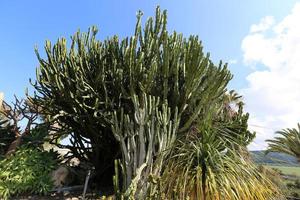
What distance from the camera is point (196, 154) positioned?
700 cm

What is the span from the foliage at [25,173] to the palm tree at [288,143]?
36.4 feet

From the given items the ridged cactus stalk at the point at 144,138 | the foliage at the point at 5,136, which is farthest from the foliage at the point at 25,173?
the ridged cactus stalk at the point at 144,138

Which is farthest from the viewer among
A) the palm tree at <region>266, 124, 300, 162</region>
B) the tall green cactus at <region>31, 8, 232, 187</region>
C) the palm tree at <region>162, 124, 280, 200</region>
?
the palm tree at <region>266, 124, 300, 162</region>

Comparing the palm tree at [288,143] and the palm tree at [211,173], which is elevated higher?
the palm tree at [288,143]

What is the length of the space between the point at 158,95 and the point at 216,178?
220 cm

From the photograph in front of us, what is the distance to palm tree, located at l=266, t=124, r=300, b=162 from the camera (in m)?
15.8

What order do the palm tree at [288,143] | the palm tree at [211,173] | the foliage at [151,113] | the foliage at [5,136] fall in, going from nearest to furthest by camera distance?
the palm tree at [211,173] < the foliage at [151,113] < the foliage at [5,136] < the palm tree at [288,143]

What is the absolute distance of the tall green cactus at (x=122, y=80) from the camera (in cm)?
736

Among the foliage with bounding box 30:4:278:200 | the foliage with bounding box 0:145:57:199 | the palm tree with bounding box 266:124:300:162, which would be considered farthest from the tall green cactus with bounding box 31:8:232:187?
the palm tree with bounding box 266:124:300:162

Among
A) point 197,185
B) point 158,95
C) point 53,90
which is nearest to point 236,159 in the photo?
point 197,185

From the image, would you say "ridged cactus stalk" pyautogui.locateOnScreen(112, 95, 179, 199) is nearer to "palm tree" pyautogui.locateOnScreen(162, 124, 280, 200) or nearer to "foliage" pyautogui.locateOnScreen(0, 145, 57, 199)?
"palm tree" pyautogui.locateOnScreen(162, 124, 280, 200)

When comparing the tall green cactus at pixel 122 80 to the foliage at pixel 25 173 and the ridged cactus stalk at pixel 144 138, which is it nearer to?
the ridged cactus stalk at pixel 144 138

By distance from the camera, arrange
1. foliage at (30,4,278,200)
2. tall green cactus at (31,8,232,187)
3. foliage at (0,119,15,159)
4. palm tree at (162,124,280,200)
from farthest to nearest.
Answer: foliage at (0,119,15,159)
tall green cactus at (31,8,232,187)
foliage at (30,4,278,200)
palm tree at (162,124,280,200)

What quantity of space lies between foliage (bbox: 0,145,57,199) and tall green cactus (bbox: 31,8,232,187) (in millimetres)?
1078
